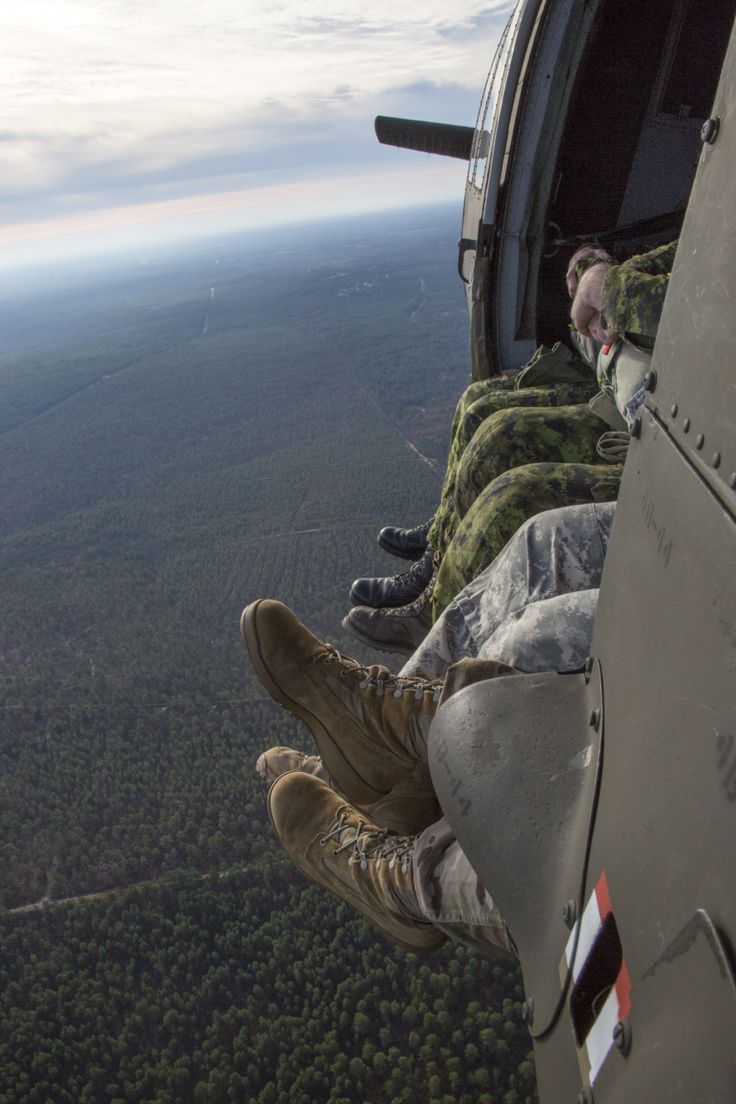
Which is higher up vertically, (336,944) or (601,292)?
(601,292)

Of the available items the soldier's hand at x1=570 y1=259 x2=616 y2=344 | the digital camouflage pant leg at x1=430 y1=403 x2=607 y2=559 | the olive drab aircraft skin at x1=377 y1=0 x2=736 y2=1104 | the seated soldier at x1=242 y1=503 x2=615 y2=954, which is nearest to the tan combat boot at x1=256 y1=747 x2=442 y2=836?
the seated soldier at x1=242 y1=503 x2=615 y2=954

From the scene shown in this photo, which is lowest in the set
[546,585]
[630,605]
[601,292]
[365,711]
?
[365,711]

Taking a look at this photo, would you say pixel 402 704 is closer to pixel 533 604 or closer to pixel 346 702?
pixel 346 702

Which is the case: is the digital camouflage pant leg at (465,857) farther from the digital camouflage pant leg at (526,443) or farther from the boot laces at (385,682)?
the digital camouflage pant leg at (526,443)

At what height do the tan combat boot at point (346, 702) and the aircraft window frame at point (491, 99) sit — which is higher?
the aircraft window frame at point (491, 99)

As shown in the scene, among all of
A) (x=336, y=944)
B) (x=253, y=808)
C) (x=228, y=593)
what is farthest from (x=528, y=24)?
(x=228, y=593)

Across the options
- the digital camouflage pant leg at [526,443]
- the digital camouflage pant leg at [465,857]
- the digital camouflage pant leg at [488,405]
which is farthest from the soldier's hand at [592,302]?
the digital camouflage pant leg at [465,857]

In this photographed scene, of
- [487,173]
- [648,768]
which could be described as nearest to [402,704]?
[648,768]

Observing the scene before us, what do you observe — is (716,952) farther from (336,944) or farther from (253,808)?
(253,808)
